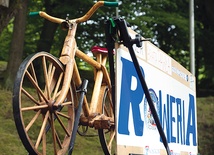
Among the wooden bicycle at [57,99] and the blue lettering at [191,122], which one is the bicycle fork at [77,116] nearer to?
the wooden bicycle at [57,99]

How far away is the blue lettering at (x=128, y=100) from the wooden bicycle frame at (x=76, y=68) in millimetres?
663

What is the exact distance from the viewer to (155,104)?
91.1 inches

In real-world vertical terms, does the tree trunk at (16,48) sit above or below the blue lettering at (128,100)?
above

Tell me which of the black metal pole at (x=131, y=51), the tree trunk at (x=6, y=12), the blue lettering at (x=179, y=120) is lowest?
the blue lettering at (x=179, y=120)

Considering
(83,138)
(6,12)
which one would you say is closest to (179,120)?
(83,138)

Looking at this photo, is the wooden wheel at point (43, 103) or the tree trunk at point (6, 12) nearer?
the wooden wheel at point (43, 103)

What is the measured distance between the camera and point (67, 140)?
286 centimetres

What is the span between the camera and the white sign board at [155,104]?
6.57 feet

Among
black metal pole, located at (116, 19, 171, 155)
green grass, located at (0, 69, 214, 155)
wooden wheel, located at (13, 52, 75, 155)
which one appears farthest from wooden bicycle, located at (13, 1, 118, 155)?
green grass, located at (0, 69, 214, 155)

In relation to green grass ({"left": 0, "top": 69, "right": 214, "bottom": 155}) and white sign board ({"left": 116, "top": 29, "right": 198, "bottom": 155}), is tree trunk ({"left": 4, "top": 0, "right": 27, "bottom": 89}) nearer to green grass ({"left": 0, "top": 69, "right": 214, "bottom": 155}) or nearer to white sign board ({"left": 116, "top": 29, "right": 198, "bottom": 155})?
green grass ({"left": 0, "top": 69, "right": 214, "bottom": 155})

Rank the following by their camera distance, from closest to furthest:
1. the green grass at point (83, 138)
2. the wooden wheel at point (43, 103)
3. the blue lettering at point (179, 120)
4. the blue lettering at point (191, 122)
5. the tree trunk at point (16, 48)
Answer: the wooden wheel at point (43, 103), the blue lettering at point (179, 120), the blue lettering at point (191, 122), the green grass at point (83, 138), the tree trunk at point (16, 48)

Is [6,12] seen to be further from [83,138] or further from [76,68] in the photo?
[76,68]

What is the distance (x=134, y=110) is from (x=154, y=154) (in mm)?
277

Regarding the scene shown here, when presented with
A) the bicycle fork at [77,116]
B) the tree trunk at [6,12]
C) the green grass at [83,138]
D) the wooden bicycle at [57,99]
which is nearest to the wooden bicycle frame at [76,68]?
the wooden bicycle at [57,99]
